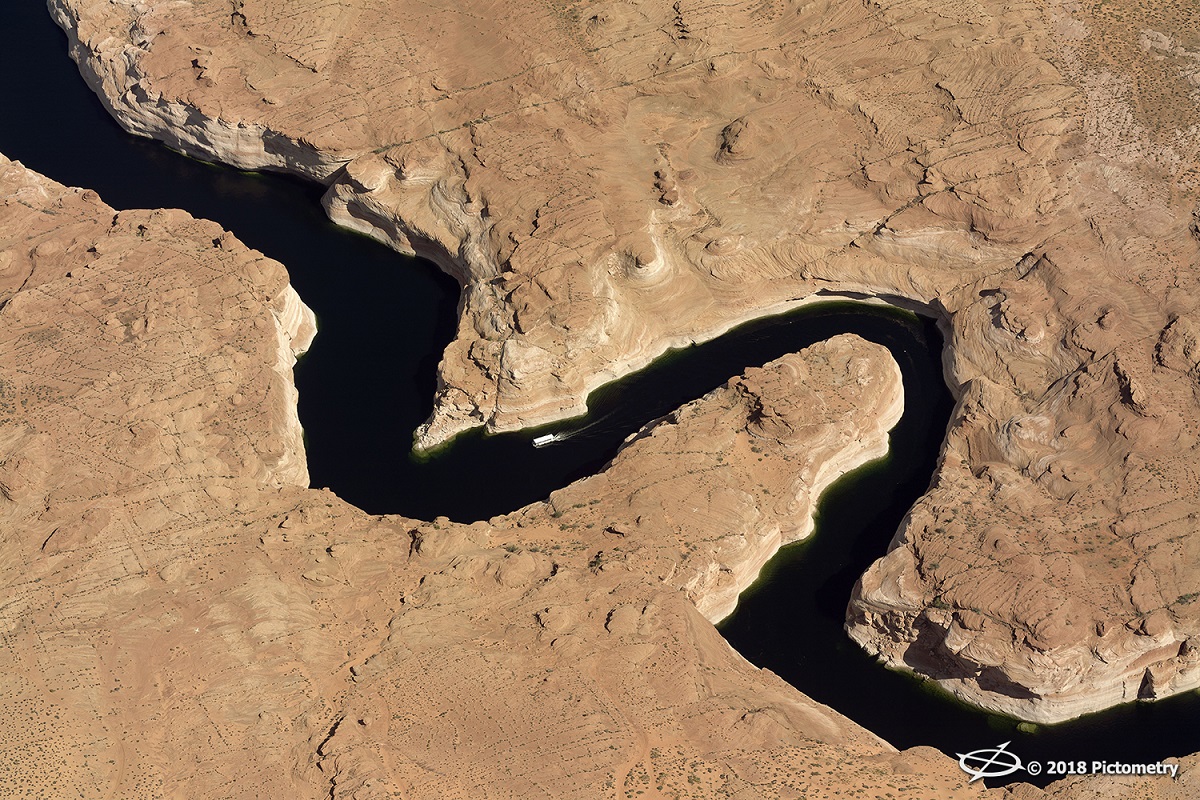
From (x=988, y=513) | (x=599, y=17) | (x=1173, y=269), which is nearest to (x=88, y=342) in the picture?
(x=599, y=17)

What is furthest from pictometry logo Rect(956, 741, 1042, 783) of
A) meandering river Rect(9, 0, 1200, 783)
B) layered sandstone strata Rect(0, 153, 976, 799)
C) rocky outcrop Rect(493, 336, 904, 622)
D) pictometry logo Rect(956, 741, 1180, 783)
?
rocky outcrop Rect(493, 336, 904, 622)

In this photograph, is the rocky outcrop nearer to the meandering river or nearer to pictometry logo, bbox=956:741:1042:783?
the meandering river

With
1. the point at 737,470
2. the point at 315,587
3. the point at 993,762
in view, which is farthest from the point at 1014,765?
the point at 315,587

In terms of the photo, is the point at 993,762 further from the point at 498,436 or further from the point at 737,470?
the point at 498,436

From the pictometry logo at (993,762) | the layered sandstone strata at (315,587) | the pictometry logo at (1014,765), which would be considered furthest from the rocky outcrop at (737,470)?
the pictometry logo at (1014,765)

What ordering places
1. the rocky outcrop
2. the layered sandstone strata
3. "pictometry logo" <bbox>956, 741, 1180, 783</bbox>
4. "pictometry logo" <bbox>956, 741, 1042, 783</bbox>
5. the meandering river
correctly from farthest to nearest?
the rocky outcrop → the meandering river → "pictometry logo" <bbox>956, 741, 1042, 783</bbox> → "pictometry logo" <bbox>956, 741, 1180, 783</bbox> → the layered sandstone strata
